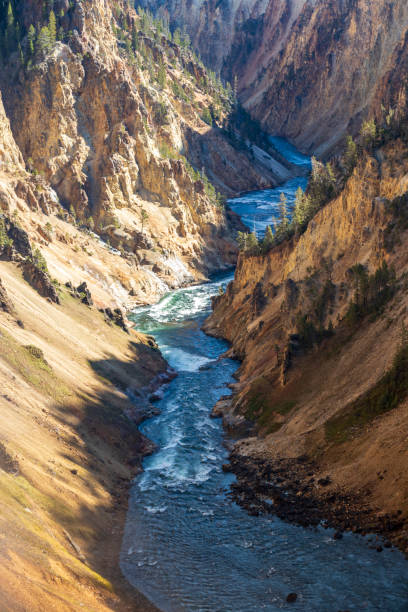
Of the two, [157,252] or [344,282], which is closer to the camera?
[344,282]

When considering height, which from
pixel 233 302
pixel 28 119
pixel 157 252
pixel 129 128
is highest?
pixel 28 119

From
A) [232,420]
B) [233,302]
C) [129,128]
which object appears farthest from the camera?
[129,128]

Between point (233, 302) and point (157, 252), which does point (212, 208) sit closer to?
point (157, 252)

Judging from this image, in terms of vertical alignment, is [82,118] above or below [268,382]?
above

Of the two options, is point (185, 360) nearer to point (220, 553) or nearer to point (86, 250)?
point (86, 250)

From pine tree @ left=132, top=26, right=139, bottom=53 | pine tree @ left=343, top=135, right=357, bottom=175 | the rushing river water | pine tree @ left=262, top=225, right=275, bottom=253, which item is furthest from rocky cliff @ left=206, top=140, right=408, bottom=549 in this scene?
pine tree @ left=132, top=26, right=139, bottom=53

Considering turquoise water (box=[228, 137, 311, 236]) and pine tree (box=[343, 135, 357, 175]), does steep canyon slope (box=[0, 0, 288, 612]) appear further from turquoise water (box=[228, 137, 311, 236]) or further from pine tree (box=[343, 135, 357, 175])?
pine tree (box=[343, 135, 357, 175])

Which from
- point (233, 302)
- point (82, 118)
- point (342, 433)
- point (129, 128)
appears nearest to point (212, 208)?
point (129, 128)
